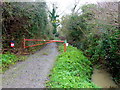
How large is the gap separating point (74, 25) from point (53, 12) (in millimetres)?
12334

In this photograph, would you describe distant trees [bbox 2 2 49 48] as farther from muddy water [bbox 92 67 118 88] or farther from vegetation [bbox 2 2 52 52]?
muddy water [bbox 92 67 118 88]

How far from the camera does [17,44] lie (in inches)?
332

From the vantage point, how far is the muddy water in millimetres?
6923

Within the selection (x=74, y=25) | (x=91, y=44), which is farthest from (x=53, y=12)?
(x=91, y=44)

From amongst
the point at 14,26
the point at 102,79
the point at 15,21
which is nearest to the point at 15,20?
the point at 15,21

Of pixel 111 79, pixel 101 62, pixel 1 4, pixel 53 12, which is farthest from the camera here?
pixel 53 12

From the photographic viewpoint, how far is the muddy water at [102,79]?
6923 mm

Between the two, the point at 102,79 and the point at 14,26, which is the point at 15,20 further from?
the point at 102,79

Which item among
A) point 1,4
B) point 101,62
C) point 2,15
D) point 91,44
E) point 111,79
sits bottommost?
point 111,79

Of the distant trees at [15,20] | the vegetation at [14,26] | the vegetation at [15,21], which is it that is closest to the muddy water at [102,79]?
the vegetation at [14,26]

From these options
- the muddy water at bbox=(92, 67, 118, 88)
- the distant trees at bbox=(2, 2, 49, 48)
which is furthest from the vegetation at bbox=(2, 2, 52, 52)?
the muddy water at bbox=(92, 67, 118, 88)

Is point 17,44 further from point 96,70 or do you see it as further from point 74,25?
point 74,25

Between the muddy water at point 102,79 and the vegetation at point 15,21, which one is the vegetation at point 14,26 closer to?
the vegetation at point 15,21

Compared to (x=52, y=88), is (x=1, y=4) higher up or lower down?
higher up
